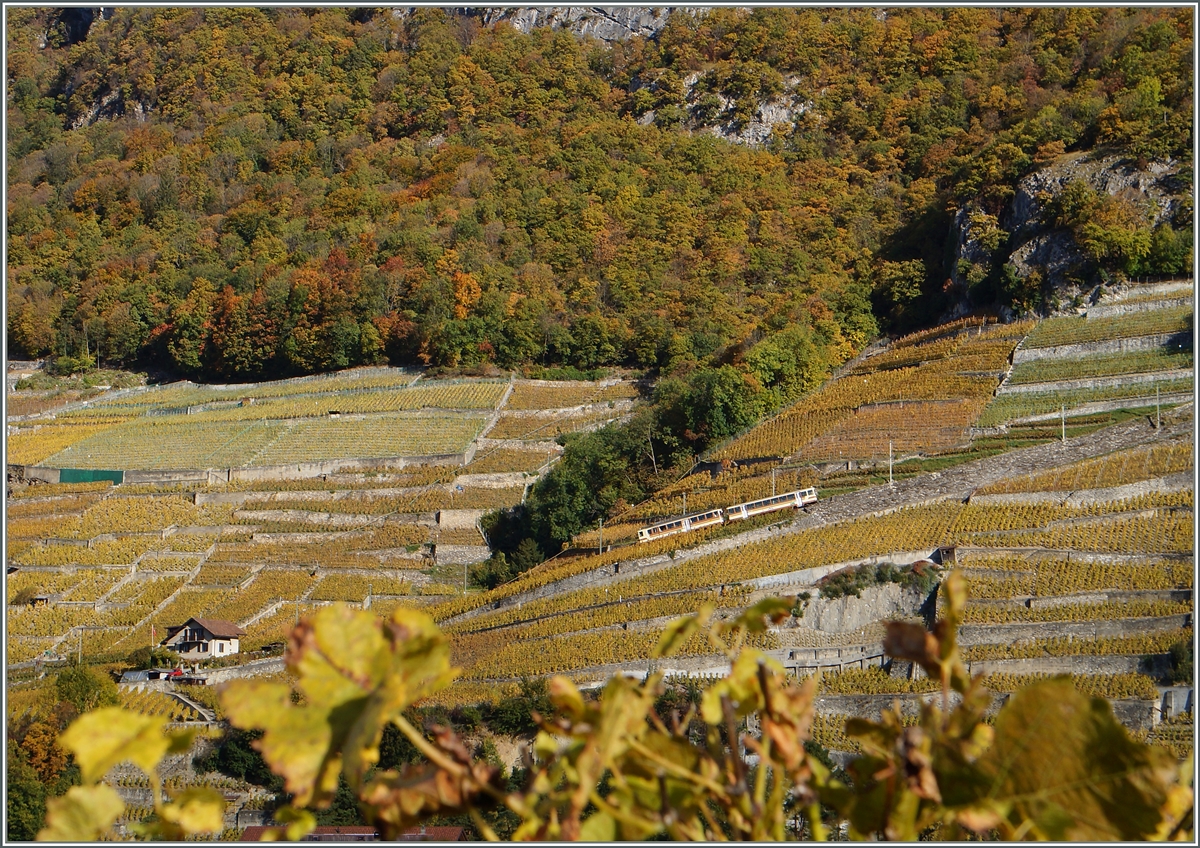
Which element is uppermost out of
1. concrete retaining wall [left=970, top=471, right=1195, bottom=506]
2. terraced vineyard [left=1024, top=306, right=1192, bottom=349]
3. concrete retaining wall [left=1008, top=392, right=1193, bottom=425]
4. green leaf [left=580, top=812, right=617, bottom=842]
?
green leaf [left=580, top=812, right=617, bottom=842]

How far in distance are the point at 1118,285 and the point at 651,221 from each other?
84.8 ft

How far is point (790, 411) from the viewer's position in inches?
1613

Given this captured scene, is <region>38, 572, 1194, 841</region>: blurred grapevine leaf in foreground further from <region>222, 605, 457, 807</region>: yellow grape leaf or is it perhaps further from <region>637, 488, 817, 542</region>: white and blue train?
<region>637, 488, 817, 542</region>: white and blue train

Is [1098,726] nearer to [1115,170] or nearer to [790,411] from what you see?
[790,411]

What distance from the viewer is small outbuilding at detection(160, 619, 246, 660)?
32.2m

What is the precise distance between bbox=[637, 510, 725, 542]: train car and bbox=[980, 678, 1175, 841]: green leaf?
29.2m

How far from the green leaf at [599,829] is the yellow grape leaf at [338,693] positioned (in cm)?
49

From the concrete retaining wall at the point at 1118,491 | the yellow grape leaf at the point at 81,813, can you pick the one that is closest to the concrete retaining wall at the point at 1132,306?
the concrete retaining wall at the point at 1118,491

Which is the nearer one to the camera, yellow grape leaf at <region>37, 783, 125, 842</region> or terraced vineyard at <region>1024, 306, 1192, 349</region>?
yellow grape leaf at <region>37, 783, 125, 842</region>

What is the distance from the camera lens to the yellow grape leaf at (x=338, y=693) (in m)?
2.28

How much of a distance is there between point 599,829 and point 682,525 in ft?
97.6

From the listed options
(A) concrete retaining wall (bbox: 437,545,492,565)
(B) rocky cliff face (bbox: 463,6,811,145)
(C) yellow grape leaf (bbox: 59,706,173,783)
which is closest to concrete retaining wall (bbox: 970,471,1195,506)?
(A) concrete retaining wall (bbox: 437,545,492,565)

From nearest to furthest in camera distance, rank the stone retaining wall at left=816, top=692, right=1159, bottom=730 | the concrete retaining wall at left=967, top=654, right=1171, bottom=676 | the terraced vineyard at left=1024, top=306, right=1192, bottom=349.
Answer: the stone retaining wall at left=816, top=692, right=1159, bottom=730, the concrete retaining wall at left=967, top=654, right=1171, bottom=676, the terraced vineyard at left=1024, top=306, right=1192, bottom=349

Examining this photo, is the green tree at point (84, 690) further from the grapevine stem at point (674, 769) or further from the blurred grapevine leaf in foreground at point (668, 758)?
the grapevine stem at point (674, 769)
